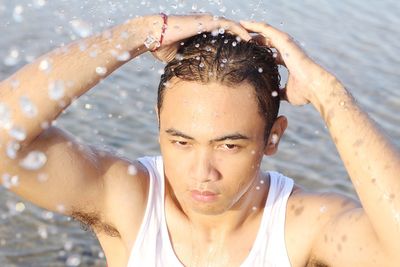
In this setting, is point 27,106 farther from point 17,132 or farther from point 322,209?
point 322,209

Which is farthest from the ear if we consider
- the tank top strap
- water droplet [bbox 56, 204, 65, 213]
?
water droplet [bbox 56, 204, 65, 213]

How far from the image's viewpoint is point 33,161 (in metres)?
3.70

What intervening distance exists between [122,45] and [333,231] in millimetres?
1279

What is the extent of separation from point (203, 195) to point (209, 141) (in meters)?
0.23

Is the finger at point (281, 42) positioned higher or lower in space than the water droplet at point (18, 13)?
higher

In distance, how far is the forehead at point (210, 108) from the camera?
12.2 ft

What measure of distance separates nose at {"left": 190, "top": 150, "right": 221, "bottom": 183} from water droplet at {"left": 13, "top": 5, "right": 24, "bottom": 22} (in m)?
6.70

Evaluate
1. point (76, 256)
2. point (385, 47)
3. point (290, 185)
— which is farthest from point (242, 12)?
point (290, 185)

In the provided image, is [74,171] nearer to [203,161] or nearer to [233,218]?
[203,161]

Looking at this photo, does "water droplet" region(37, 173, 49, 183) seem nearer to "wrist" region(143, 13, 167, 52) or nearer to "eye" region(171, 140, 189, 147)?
"eye" region(171, 140, 189, 147)

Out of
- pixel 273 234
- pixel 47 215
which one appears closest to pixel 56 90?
pixel 273 234

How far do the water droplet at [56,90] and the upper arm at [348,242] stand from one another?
1.38 meters

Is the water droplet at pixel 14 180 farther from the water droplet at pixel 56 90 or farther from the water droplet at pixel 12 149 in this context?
the water droplet at pixel 56 90

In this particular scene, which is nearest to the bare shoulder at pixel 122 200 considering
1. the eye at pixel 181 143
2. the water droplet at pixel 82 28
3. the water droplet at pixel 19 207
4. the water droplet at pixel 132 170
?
the water droplet at pixel 132 170
